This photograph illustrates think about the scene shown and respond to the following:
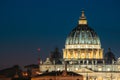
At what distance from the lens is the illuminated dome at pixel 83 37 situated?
19700 centimetres

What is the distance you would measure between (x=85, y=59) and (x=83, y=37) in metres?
8.00

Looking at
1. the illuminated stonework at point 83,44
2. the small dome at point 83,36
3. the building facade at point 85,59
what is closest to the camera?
the building facade at point 85,59

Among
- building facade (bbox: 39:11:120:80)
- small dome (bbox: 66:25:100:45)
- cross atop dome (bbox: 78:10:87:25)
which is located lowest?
building facade (bbox: 39:11:120:80)

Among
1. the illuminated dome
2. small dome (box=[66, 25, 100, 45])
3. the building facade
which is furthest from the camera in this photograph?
small dome (box=[66, 25, 100, 45])

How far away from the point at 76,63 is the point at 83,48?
25.6 ft

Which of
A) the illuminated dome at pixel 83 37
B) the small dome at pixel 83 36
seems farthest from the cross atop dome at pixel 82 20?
the small dome at pixel 83 36

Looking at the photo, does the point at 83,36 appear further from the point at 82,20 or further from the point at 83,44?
the point at 82,20

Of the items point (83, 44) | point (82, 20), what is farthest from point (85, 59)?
point (82, 20)

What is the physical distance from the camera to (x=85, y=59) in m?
192

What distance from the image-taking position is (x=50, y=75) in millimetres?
155125

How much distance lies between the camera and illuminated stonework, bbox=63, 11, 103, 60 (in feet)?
639

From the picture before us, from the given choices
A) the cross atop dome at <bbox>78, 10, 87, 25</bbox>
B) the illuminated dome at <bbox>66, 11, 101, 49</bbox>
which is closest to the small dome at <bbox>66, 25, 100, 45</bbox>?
the illuminated dome at <bbox>66, 11, 101, 49</bbox>

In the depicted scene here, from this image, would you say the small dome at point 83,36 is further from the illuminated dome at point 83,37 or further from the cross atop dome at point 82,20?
the cross atop dome at point 82,20

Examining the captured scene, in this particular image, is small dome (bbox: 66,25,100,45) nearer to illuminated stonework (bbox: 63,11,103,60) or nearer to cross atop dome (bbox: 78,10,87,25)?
illuminated stonework (bbox: 63,11,103,60)
